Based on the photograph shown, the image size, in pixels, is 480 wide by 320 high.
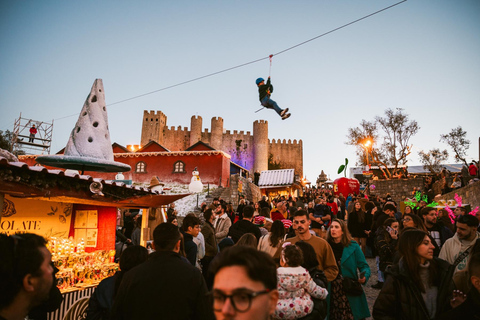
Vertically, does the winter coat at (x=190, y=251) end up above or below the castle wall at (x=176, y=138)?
below

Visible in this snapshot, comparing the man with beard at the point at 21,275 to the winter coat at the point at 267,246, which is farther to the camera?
the winter coat at the point at 267,246

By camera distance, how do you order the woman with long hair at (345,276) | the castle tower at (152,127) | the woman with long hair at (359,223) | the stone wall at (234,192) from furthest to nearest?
1. the castle tower at (152,127)
2. the stone wall at (234,192)
3. the woman with long hair at (359,223)
4. the woman with long hair at (345,276)

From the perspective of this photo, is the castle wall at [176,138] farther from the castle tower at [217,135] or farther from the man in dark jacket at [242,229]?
the man in dark jacket at [242,229]

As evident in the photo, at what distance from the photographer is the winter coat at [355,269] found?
3.57m

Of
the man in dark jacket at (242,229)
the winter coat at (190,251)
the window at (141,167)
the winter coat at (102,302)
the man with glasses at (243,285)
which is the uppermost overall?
the window at (141,167)

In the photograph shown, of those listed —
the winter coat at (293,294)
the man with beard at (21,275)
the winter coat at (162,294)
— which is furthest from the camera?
the winter coat at (293,294)

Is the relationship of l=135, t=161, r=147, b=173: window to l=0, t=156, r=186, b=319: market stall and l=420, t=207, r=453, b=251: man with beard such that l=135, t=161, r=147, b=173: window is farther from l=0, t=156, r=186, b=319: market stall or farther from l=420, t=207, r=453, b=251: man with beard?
l=420, t=207, r=453, b=251: man with beard

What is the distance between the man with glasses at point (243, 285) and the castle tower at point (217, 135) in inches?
1881

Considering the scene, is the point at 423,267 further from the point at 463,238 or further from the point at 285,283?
the point at 463,238

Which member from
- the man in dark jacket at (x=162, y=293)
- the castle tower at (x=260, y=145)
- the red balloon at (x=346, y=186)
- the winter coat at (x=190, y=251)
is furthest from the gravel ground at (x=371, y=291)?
the castle tower at (x=260, y=145)

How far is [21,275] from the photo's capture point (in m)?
1.56

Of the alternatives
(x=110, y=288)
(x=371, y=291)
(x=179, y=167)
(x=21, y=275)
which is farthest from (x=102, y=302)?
(x=179, y=167)

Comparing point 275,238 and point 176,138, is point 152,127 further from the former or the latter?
point 275,238

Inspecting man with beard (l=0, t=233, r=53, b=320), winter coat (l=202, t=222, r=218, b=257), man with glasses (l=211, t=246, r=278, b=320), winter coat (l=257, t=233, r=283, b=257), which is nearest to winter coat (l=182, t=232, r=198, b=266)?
winter coat (l=257, t=233, r=283, b=257)
